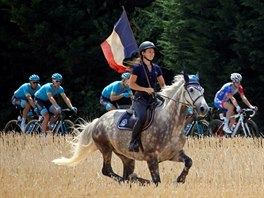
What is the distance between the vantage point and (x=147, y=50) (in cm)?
1459

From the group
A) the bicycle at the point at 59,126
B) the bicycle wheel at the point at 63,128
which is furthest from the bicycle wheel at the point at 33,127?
the bicycle wheel at the point at 63,128

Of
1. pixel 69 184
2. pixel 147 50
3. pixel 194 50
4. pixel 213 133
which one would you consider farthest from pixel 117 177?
pixel 194 50

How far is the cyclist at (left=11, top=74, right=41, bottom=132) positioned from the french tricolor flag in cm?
913

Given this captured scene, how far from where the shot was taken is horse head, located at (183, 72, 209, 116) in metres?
14.0

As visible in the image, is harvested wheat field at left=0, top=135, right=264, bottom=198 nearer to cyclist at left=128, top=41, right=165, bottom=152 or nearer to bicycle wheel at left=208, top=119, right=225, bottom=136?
cyclist at left=128, top=41, right=165, bottom=152

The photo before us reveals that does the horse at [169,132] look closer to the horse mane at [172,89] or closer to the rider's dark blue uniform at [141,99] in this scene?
the horse mane at [172,89]

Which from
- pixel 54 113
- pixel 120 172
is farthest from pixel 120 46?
pixel 54 113

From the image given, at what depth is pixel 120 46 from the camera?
16.7 metres

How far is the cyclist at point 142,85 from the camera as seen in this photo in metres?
14.5

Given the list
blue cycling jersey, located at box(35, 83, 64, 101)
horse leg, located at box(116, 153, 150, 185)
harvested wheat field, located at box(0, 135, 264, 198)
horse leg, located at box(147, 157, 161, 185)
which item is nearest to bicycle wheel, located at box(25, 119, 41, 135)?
blue cycling jersey, located at box(35, 83, 64, 101)

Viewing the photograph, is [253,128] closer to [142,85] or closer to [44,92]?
[44,92]

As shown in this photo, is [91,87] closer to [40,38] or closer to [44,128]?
[40,38]

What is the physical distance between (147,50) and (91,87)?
688 inches

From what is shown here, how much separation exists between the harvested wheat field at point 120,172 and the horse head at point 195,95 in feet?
3.48
